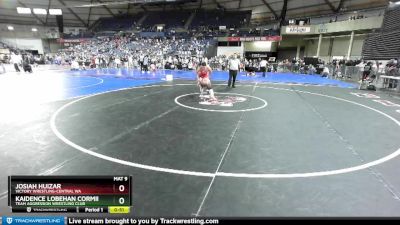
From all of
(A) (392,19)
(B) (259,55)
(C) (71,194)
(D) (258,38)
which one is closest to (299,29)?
(D) (258,38)

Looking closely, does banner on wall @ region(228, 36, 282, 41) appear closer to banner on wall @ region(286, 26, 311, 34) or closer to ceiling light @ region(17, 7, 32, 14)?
banner on wall @ region(286, 26, 311, 34)

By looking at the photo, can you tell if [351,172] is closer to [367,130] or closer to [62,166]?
[367,130]

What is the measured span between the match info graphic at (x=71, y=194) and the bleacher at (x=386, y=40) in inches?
1027

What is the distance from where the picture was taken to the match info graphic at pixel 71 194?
104 inches

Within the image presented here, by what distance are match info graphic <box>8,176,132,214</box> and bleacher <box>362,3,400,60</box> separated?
2608cm

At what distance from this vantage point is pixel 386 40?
2478cm

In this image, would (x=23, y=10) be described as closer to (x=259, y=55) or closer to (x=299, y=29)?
(x=259, y=55)

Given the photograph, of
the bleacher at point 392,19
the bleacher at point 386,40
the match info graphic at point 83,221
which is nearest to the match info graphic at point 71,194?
the match info graphic at point 83,221

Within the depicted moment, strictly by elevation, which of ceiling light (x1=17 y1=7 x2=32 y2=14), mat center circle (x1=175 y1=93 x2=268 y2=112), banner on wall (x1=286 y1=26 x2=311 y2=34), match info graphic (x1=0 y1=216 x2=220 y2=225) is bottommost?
match info graphic (x1=0 y1=216 x2=220 y2=225)

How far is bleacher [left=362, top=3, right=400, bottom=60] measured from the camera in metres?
23.3

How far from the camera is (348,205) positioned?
339cm

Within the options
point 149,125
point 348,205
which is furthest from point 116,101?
point 348,205

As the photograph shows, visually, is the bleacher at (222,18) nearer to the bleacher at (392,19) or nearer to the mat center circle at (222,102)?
the bleacher at (392,19)

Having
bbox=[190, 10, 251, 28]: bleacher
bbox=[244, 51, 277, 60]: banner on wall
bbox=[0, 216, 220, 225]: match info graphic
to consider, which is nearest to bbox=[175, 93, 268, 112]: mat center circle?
bbox=[0, 216, 220, 225]: match info graphic
